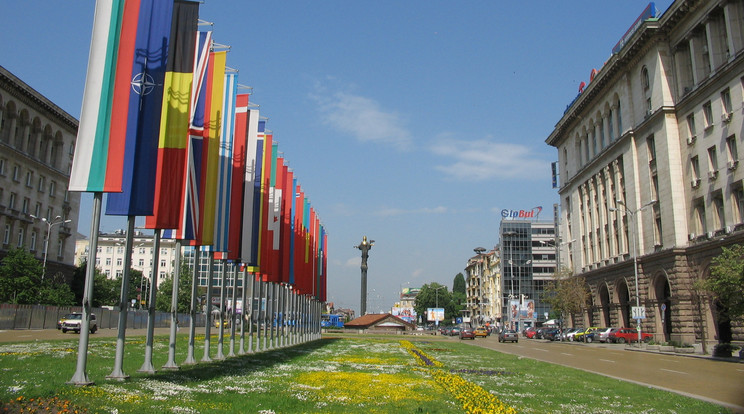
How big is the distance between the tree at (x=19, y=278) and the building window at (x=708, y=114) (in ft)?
217

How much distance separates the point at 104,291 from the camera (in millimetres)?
90062

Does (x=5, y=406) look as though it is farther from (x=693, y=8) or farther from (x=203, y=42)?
(x=693, y=8)

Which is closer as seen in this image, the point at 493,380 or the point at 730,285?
the point at 493,380

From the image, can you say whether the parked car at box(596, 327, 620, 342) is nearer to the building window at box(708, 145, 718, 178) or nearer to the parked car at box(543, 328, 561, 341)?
the parked car at box(543, 328, 561, 341)

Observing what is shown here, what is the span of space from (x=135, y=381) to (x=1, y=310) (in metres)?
44.5

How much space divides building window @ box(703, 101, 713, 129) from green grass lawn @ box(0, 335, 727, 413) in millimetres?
37403

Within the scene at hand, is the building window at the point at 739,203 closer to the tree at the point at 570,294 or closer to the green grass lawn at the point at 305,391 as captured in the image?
the tree at the point at 570,294

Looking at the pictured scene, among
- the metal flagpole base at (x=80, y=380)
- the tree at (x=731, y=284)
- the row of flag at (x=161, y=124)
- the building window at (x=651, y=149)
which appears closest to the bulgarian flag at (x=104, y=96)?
the row of flag at (x=161, y=124)

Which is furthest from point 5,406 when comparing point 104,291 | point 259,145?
point 104,291

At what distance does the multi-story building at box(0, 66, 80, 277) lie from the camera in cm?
6712

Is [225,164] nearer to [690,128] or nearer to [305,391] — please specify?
[305,391]

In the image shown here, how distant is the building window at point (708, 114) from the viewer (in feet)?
161

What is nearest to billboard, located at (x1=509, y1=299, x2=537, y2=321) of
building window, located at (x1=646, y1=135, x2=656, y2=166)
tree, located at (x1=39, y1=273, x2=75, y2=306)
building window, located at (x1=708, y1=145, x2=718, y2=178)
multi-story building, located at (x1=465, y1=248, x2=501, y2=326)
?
multi-story building, located at (x1=465, y1=248, x2=501, y2=326)

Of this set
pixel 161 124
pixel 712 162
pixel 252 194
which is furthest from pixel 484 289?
pixel 161 124
